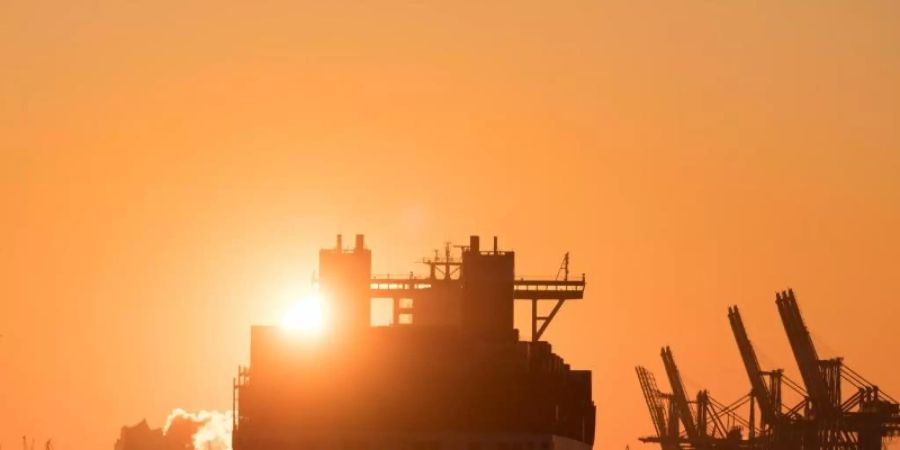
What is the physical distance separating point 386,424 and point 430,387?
3342mm

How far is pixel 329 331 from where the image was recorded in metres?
194

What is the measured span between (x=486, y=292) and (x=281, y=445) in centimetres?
1901

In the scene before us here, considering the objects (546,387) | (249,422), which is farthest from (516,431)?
(249,422)

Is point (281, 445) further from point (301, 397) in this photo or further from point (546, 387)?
point (546, 387)

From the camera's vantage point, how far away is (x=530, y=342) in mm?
196625

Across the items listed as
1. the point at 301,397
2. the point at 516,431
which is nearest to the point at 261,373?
the point at 301,397

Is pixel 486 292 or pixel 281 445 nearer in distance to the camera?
pixel 281 445

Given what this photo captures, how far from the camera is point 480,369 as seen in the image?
192 metres

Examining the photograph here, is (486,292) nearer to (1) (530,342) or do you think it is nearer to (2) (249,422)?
(1) (530,342)

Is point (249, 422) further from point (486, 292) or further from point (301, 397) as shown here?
point (486, 292)

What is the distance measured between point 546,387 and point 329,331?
44.2 feet

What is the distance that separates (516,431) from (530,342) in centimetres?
Answer: 626

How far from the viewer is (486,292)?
200 metres

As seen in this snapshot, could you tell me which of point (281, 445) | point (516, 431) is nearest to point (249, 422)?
point (281, 445)
